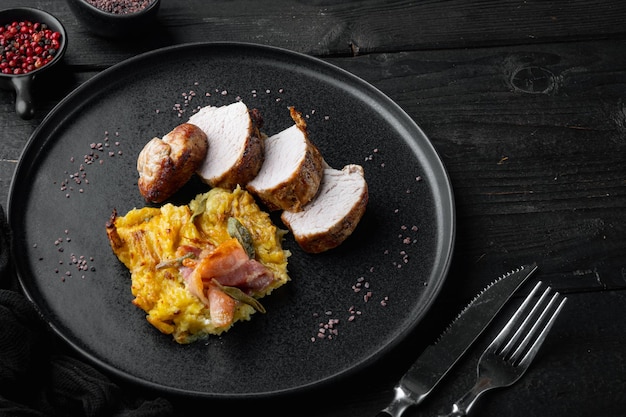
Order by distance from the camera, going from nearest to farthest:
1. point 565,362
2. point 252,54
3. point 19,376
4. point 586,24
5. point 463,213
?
point 19,376 → point 565,362 → point 463,213 → point 252,54 → point 586,24

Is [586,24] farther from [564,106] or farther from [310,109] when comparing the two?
[310,109]

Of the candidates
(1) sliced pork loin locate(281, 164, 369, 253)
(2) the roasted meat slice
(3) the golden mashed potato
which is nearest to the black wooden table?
(3) the golden mashed potato

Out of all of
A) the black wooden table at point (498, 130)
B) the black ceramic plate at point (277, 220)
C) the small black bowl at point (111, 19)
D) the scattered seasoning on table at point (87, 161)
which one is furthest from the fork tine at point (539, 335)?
the small black bowl at point (111, 19)

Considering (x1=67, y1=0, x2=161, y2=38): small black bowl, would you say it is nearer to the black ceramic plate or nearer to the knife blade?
the black ceramic plate

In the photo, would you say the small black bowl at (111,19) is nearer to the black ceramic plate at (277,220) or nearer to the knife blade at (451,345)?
the black ceramic plate at (277,220)

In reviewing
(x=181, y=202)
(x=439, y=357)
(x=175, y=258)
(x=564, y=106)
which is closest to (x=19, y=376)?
(x=175, y=258)

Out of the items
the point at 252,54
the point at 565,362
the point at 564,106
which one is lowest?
the point at 565,362
